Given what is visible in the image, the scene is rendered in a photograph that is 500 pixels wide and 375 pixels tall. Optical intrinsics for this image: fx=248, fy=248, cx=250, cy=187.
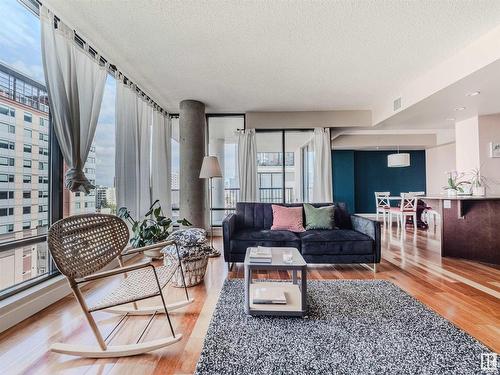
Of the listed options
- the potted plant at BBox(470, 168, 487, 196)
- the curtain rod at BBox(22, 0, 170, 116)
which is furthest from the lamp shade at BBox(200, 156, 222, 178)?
the potted plant at BBox(470, 168, 487, 196)

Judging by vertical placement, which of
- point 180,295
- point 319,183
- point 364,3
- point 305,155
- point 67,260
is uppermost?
point 364,3

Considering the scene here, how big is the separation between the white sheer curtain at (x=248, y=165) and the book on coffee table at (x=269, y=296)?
115 inches

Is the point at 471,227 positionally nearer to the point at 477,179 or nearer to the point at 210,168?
the point at 477,179

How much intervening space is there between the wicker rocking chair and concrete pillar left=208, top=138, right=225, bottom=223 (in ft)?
11.1

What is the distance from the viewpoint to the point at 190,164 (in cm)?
446

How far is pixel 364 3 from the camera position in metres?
2.14

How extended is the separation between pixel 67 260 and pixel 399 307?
101 inches

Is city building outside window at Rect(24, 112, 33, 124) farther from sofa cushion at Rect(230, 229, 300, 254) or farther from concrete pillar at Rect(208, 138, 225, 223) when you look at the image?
concrete pillar at Rect(208, 138, 225, 223)

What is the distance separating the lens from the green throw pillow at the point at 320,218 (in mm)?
3465

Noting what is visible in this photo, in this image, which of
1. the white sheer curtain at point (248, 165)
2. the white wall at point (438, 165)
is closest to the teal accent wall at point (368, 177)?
the white wall at point (438, 165)

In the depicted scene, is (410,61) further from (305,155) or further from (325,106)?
(305,155)

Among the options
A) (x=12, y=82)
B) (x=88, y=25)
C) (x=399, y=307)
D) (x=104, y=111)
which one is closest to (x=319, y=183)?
(x=399, y=307)

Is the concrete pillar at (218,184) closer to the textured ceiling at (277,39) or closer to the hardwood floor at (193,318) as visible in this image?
the textured ceiling at (277,39)

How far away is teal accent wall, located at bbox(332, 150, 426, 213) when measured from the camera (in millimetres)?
8039
